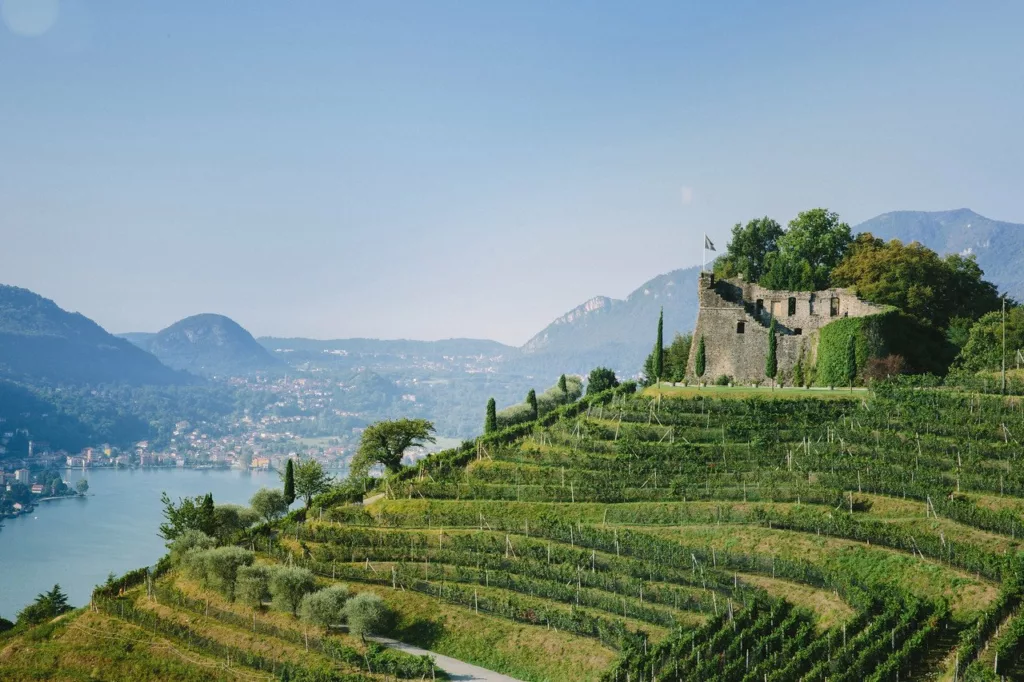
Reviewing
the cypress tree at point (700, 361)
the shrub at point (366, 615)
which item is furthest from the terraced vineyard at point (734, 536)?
the cypress tree at point (700, 361)

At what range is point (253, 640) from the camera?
3797 centimetres

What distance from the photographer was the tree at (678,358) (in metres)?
74.8

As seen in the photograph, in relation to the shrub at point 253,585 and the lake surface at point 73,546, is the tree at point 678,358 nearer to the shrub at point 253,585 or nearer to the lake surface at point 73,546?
the shrub at point 253,585

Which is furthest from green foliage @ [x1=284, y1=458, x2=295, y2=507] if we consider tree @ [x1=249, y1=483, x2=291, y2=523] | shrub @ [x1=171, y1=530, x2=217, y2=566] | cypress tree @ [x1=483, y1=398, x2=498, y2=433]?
cypress tree @ [x1=483, y1=398, x2=498, y2=433]

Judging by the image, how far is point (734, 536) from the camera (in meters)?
41.4

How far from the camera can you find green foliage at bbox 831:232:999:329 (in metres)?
69.4

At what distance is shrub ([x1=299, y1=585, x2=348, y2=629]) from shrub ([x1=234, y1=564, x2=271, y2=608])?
3.34 metres

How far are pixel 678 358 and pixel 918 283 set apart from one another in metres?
20.7

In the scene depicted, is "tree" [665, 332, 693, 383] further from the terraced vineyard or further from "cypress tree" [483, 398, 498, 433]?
the terraced vineyard

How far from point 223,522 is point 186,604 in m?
16.2

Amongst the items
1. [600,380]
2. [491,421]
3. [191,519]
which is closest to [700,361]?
[600,380]

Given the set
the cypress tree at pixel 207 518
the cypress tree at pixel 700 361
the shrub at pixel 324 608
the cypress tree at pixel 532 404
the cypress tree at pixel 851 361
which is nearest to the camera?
the shrub at pixel 324 608

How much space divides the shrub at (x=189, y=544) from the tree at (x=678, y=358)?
40302 mm

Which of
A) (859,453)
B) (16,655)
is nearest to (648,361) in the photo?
(859,453)
